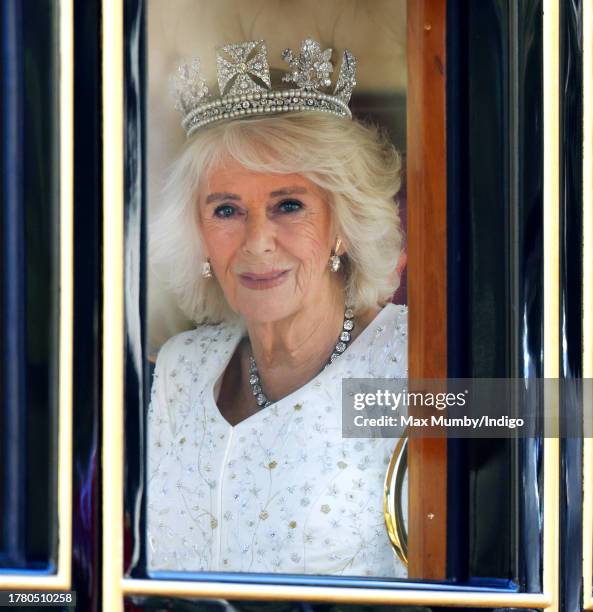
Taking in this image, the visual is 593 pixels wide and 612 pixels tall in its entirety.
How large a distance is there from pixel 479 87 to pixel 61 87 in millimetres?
593

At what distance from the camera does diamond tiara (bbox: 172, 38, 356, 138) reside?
1733 mm

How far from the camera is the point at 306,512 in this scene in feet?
5.68

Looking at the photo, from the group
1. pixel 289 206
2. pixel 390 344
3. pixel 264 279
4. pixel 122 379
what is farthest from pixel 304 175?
pixel 122 379

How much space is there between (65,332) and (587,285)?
734 mm

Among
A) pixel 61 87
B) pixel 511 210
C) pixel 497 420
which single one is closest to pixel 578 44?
pixel 511 210

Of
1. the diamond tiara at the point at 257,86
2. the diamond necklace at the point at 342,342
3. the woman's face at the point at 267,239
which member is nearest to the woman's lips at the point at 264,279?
the woman's face at the point at 267,239

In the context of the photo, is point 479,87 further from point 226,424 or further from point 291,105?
point 226,424

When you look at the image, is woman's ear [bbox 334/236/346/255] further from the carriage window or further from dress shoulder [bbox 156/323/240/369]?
the carriage window

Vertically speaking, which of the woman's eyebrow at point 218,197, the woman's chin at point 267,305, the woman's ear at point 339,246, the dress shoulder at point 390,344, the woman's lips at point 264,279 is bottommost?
the dress shoulder at point 390,344

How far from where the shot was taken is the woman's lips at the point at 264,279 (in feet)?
5.79

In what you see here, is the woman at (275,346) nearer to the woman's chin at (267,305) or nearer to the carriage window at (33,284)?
the woman's chin at (267,305)

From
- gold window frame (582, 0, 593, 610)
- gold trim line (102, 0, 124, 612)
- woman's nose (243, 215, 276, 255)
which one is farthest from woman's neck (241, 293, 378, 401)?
gold window frame (582, 0, 593, 610)

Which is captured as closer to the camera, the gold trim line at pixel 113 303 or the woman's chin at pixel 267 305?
the gold trim line at pixel 113 303

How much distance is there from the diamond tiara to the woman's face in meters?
0.09
